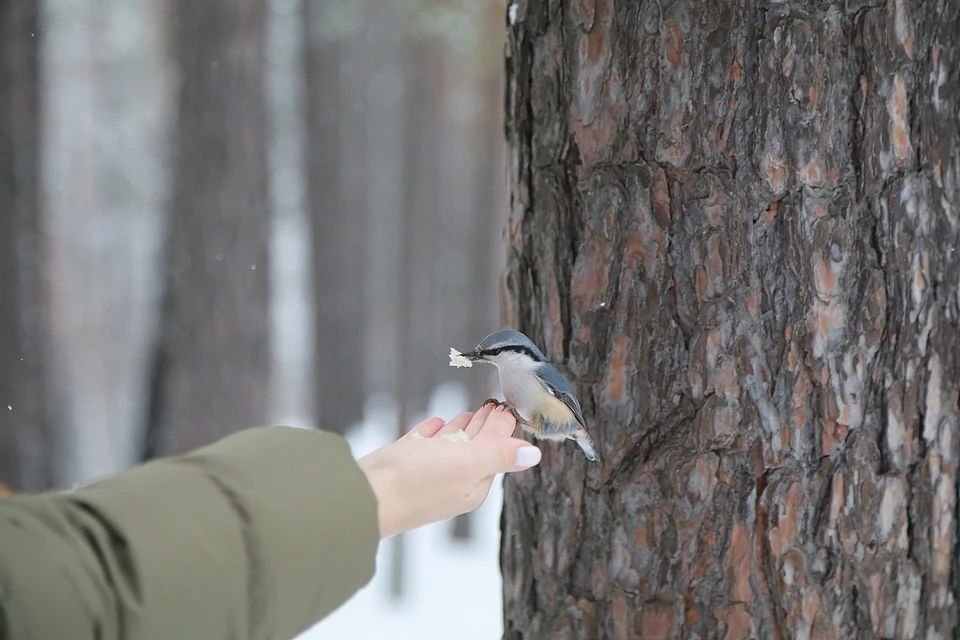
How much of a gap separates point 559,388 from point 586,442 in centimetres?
15

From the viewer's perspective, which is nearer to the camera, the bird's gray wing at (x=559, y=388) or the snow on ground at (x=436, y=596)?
the bird's gray wing at (x=559, y=388)

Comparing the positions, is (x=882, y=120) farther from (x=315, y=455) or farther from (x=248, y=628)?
(x=248, y=628)

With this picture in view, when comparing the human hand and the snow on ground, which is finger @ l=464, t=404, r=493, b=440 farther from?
the snow on ground

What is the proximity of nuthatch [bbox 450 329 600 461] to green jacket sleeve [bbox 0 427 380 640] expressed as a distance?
0.68 m

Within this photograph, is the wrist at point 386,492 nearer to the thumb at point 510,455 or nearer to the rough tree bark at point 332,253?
the thumb at point 510,455

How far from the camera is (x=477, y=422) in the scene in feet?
6.13

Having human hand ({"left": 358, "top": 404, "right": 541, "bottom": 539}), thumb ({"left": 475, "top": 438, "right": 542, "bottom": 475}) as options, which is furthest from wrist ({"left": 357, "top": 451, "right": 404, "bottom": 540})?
thumb ({"left": 475, "top": 438, "right": 542, "bottom": 475})

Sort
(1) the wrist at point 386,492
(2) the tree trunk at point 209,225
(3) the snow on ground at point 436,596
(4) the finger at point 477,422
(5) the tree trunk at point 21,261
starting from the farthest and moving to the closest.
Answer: (5) the tree trunk at point 21,261 < (2) the tree trunk at point 209,225 < (3) the snow on ground at point 436,596 < (4) the finger at point 477,422 < (1) the wrist at point 386,492

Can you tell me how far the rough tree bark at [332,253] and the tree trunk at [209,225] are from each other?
3.83 metres

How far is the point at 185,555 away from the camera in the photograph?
3.46 feet

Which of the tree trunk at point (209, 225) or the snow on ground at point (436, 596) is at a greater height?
the tree trunk at point (209, 225)

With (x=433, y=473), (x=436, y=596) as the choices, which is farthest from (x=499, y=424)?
(x=436, y=596)

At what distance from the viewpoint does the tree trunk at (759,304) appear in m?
1.75

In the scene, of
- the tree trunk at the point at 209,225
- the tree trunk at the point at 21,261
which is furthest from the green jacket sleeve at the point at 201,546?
the tree trunk at the point at 21,261
